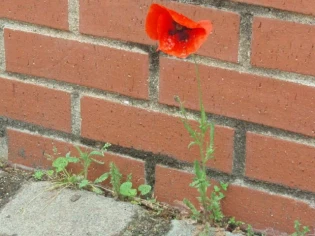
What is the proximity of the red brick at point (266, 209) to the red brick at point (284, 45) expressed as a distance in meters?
0.30

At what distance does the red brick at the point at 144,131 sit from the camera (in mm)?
1637

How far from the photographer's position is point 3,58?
5.98 ft

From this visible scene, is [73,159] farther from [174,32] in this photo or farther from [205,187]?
[174,32]

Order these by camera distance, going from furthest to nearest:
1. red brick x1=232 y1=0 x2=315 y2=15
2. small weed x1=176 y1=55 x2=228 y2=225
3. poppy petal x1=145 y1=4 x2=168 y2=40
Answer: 1. small weed x1=176 y1=55 x2=228 y2=225
2. red brick x1=232 y1=0 x2=315 y2=15
3. poppy petal x1=145 y1=4 x2=168 y2=40

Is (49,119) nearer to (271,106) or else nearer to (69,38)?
(69,38)

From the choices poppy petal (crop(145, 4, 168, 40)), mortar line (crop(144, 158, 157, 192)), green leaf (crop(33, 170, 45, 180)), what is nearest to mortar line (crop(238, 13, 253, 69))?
poppy petal (crop(145, 4, 168, 40))

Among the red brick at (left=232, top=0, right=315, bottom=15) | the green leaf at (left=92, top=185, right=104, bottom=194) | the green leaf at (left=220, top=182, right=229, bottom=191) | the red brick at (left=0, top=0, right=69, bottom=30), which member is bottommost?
the green leaf at (left=92, top=185, right=104, bottom=194)

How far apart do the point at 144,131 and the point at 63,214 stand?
0.88ft

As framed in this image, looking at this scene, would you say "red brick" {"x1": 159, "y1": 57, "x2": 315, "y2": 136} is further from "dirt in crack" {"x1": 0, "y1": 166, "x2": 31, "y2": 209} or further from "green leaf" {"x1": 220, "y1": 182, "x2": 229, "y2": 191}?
"dirt in crack" {"x1": 0, "y1": 166, "x2": 31, "y2": 209}

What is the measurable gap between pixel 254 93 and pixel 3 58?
2.17 ft

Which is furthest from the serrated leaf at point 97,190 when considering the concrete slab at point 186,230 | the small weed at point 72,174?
the concrete slab at point 186,230

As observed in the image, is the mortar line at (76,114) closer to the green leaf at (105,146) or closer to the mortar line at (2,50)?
the green leaf at (105,146)

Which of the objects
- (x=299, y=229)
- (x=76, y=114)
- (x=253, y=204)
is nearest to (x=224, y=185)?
(x=253, y=204)

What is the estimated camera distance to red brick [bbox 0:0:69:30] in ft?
5.56
